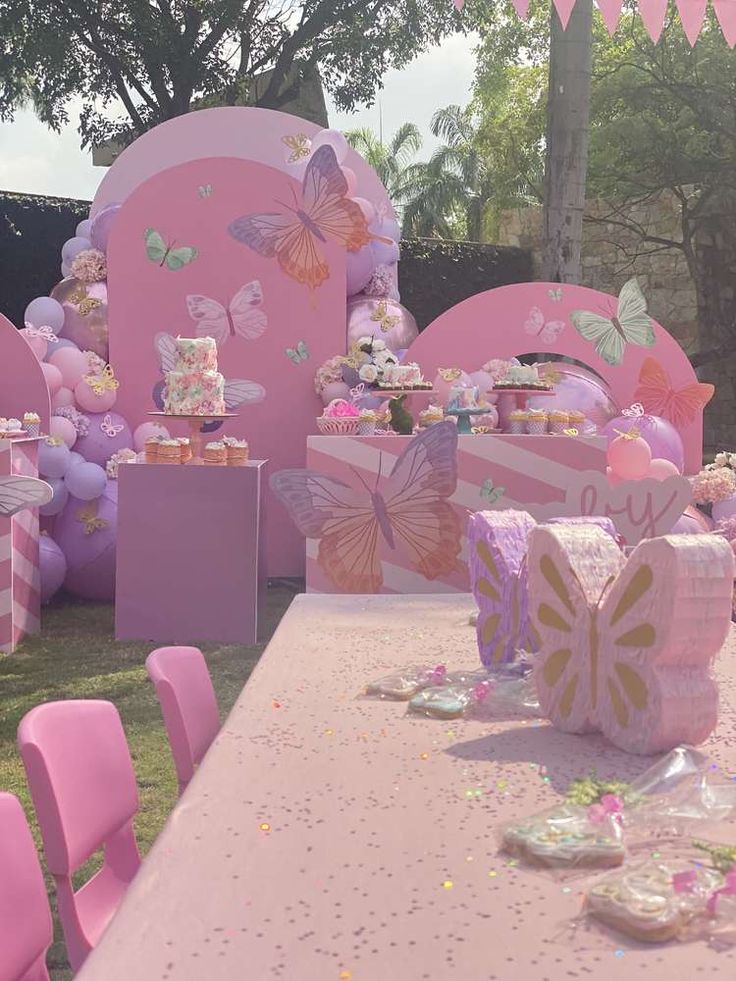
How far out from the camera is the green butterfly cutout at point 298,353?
6305mm

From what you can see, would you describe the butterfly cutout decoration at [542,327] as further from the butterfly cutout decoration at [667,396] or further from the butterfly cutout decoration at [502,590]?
the butterfly cutout decoration at [502,590]

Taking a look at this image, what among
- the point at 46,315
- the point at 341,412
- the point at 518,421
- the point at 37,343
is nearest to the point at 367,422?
the point at 341,412

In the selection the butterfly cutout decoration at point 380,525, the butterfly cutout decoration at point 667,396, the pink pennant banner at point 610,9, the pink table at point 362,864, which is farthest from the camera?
the butterfly cutout decoration at point 667,396

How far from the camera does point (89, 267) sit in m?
6.30

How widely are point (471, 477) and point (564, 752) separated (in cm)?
356

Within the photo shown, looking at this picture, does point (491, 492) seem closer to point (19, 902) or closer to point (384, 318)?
point (384, 318)

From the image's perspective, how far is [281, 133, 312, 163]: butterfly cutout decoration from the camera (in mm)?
6723

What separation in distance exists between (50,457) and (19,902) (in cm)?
449

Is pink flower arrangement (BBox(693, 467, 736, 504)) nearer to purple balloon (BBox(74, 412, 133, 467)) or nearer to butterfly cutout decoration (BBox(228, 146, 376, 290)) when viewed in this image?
butterfly cutout decoration (BBox(228, 146, 376, 290))

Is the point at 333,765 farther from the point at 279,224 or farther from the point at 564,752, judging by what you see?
the point at 279,224

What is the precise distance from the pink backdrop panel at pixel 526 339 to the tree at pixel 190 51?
7061mm

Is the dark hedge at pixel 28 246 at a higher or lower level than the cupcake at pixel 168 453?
higher

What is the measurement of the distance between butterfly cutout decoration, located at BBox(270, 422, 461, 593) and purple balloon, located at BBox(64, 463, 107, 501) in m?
1.44

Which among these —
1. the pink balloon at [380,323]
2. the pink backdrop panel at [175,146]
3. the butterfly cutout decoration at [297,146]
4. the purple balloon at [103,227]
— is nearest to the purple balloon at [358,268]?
the pink balloon at [380,323]
